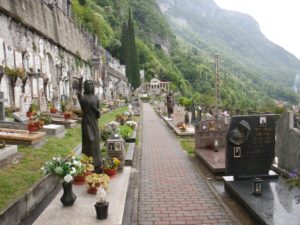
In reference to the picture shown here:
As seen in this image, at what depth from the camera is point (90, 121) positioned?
733 centimetres

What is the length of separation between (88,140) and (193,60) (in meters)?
138

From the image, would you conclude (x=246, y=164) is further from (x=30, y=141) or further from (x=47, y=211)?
(x=30, y=141)

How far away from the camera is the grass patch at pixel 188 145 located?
12.2 metres

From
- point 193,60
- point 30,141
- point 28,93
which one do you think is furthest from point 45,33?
point 193,60

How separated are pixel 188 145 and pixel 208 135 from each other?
1883 millimetres

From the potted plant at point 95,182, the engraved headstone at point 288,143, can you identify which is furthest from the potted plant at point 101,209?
the engraved headstone at point 288,143

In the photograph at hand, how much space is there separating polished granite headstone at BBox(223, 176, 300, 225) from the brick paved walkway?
47cm

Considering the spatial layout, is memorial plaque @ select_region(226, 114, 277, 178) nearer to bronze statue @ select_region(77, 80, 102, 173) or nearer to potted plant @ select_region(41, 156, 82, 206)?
bronze statue @ select_region(77, 80, 102, 173)

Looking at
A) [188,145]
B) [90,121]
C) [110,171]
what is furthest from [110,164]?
[188,145]

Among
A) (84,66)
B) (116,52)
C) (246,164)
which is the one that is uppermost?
(116,52)

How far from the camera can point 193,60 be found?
141500 mm

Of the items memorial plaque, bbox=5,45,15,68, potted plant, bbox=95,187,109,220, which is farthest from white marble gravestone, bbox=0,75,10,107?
potted plant, bbox=95,187,109,220

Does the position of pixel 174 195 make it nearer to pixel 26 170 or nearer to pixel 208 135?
pixel 26 170

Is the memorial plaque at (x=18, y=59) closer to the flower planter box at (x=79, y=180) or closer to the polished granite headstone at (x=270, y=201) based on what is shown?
the flower planter box at (x=79, y=180)
